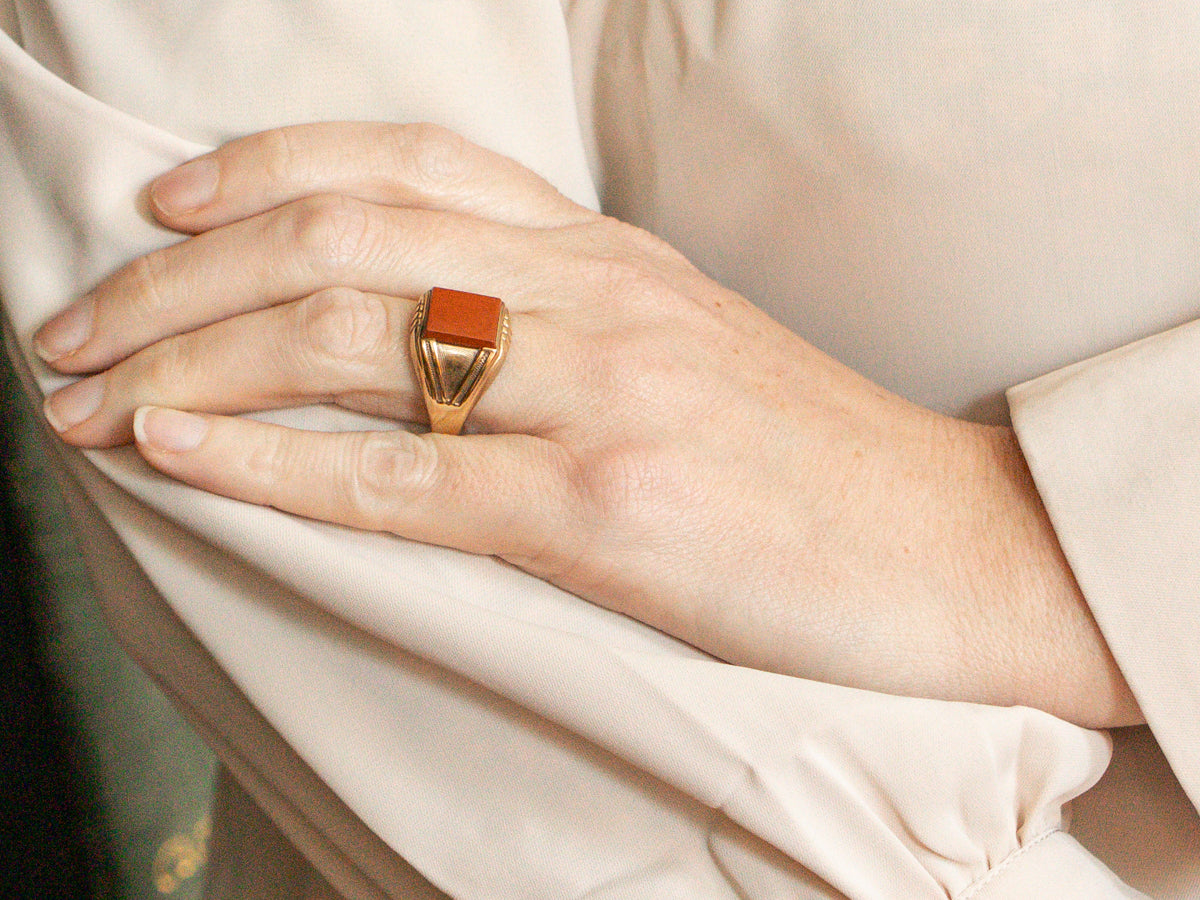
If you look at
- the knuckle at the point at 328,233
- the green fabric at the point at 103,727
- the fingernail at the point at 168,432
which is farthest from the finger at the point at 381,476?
the green fabric at the point at 103,727

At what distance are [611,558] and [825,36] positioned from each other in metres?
0.42

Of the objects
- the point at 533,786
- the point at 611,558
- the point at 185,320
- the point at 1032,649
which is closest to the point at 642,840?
the point at 533,786

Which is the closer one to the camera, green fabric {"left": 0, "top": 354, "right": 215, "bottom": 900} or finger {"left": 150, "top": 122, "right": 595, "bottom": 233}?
finger {"left": 150, "top": 122, "right": 595, "bottom": 233}

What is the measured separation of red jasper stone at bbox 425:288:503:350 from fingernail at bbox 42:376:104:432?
0.22 m

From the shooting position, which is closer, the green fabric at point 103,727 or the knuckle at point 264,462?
the knuckle at point 264,462

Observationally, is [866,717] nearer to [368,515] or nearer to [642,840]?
[642,840]

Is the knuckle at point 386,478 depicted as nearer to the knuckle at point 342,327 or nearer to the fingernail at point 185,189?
the knuckle at point 342,327

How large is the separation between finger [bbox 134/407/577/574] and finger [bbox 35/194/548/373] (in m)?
0.07

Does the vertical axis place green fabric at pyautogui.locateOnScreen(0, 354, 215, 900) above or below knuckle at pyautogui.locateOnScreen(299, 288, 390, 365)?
below

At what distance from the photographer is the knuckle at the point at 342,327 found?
0.55 meters

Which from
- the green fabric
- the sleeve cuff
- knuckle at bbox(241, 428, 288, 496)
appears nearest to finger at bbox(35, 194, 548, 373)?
knuckle at bbox(241, 428, 288, 496)

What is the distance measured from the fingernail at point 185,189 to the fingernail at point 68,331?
8 cm

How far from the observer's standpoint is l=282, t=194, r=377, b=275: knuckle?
58 cm

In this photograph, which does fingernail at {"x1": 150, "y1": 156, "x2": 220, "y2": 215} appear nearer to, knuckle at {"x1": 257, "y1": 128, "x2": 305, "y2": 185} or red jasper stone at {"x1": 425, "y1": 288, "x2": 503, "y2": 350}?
knuckle at {"x1": 257, "y1": 128, "x2": 305, "y2": 185}
